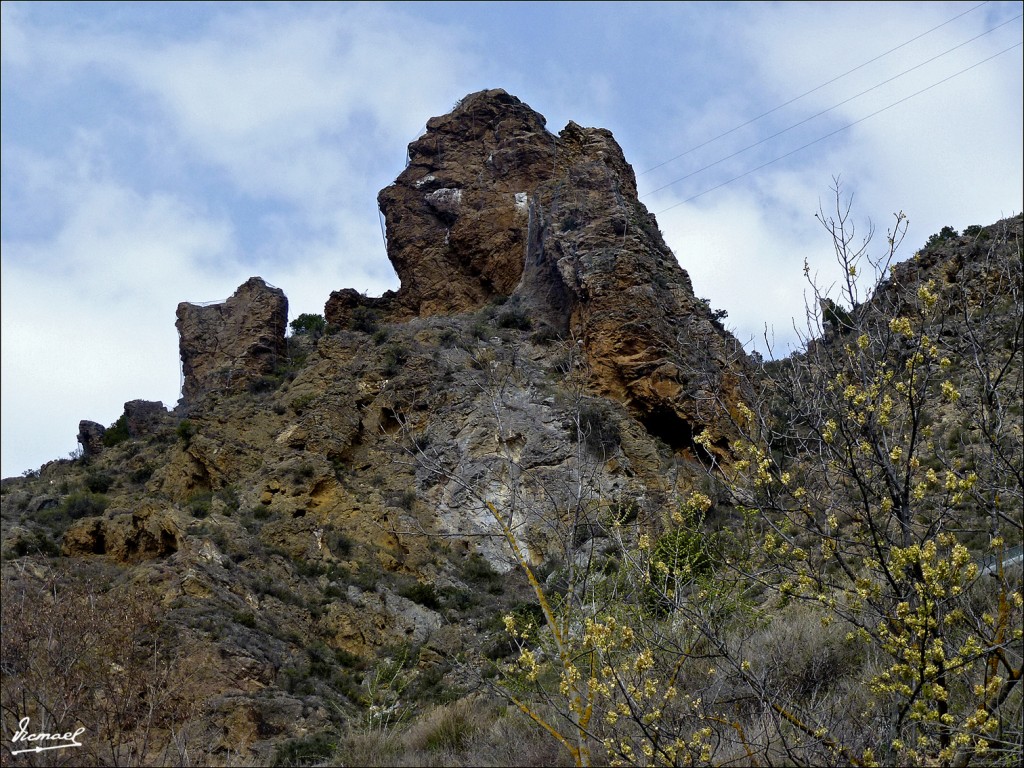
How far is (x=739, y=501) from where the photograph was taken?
6.29 metres

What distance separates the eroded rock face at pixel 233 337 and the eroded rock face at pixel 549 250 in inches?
106

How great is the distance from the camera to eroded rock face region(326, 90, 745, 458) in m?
25.4

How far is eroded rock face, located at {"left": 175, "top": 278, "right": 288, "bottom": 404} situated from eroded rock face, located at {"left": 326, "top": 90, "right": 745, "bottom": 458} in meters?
2.68

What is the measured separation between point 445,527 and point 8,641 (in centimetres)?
1430

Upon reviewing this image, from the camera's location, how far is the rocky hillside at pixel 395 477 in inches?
392

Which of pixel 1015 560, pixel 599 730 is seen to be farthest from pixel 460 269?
pixel 599 730

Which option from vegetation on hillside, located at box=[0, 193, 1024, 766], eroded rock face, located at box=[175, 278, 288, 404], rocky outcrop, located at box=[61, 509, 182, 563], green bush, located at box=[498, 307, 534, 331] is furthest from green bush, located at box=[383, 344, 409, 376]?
rocky outcrop, located at box=[61, 509, 182, 563]

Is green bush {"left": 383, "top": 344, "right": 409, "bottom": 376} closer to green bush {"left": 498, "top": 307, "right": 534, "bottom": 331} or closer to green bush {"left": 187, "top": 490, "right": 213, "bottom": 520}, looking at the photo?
→ green bush {"left": 498, "top": 307, "right": 534, "bottom": 331}

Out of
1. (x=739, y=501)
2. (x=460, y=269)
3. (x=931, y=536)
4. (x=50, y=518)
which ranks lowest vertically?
(x=931, y=536)

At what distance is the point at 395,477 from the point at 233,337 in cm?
1266

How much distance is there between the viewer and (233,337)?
33.1 metres

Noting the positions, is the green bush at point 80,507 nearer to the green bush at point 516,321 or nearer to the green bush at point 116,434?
the green bush at point 116,434

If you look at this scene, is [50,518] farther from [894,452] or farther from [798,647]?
[894,452]

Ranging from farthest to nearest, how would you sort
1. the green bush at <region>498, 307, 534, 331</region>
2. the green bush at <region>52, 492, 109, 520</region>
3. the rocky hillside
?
the green bush at <region>498, 307, 534, 331</region> → the green bush at <region>52, 492, 109, 520</region> → the rocky hillside
